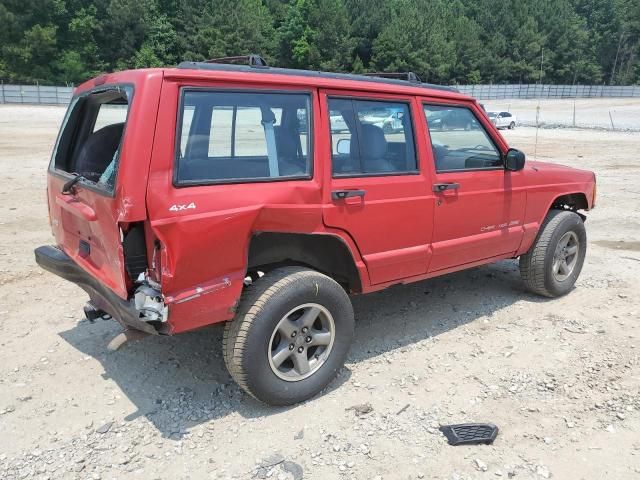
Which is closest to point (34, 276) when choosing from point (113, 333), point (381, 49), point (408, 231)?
point (113, 333)

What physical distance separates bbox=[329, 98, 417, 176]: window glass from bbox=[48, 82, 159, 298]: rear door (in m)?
1.24

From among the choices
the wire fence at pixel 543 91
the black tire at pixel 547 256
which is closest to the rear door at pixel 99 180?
the black tire at pixel 547 256

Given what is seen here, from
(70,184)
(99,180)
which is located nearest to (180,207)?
(99,180)

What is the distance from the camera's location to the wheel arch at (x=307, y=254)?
3.37 meters

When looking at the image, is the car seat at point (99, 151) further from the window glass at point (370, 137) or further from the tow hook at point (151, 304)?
the window glass at point (370, 137)

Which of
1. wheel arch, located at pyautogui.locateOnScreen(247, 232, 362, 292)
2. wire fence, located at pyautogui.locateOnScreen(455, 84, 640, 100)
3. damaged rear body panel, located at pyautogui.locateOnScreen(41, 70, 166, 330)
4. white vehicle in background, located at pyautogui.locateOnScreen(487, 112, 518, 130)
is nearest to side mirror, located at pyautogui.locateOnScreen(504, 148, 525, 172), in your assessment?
wheel arch, located at pyautogui.locateOnScreen(247, 232, 362, 292)

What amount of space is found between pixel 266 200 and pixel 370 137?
100 cm

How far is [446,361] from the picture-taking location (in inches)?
162

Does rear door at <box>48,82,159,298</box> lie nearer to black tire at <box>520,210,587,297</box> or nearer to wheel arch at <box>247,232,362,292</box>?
wheel arch at <box>247,232,362,292</box>

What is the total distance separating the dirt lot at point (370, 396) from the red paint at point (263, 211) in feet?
2.26

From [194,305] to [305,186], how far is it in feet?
3.22

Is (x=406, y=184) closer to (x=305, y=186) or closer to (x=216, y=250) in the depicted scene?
(x=305, y=186)

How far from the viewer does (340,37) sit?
75.2 meters

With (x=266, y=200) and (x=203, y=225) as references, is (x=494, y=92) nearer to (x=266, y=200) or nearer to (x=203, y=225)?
(x=266, y=200)
